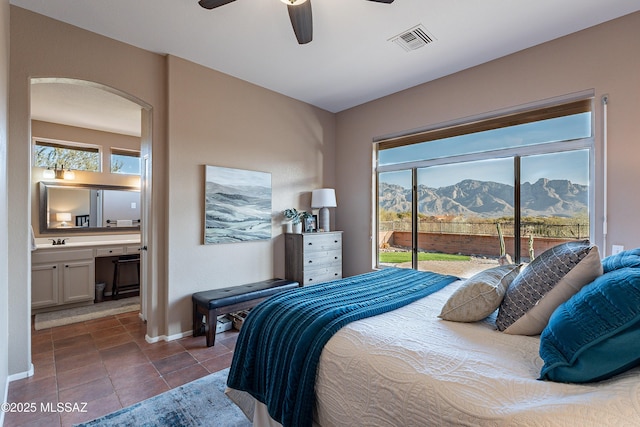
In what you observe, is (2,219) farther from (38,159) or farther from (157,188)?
(38,159)

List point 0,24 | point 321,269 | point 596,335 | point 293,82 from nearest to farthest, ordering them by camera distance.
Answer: point 596,335, point 0,24, point 293,82, point 321,269

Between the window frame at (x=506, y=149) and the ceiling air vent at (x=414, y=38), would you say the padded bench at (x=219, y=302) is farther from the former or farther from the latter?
the ceiling air vent at (x=414, y=38)

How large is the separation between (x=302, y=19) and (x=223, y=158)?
1.86 metres

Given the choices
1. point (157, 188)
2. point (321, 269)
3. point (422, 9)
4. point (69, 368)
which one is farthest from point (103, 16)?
point (321, 269)

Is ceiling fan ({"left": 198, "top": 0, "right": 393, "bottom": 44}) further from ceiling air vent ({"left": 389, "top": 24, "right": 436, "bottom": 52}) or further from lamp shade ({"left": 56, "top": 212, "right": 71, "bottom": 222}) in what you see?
lamp shade ({"left": 56, "top": 212, "right": 71, "bottom": 222})

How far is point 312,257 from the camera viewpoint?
13.0 feet

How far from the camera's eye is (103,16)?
250 cm

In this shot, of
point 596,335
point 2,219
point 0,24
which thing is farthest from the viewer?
point 2,219

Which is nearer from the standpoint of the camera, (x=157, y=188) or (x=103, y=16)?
(x=103, y=16)

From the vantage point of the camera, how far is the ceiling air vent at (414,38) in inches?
105

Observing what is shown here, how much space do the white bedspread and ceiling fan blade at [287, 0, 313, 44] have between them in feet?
6.87

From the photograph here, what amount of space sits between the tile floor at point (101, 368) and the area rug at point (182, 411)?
98 millimetres

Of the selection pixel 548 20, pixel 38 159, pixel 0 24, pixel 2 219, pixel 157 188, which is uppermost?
pixel 548 20

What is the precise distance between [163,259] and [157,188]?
74 cm
